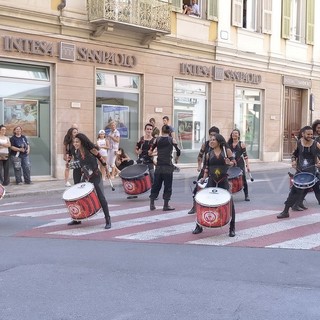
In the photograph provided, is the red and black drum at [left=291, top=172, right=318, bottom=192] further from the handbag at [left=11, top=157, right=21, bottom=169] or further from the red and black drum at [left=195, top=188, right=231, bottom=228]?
the handbag at [left=11, top=157, right=21, bottom=169]

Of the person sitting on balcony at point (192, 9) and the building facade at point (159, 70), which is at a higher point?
the person sitting on balcony at point (192, 9)

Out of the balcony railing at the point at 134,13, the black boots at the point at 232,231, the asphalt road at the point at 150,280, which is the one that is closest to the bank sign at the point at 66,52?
the balcony railing at the point at 134,13

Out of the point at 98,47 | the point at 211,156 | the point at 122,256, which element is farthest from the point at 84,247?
the point at 98,47

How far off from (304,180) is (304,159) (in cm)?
56

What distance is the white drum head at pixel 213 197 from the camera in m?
8.21

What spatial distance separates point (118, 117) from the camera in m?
20.3

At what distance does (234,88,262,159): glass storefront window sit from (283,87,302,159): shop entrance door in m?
2.13

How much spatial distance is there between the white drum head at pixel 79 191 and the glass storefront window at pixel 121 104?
10364 millimetres

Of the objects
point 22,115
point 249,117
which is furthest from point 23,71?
point 249,117

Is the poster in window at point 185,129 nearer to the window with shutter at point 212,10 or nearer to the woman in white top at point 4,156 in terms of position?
the window with shutter at point 212,10

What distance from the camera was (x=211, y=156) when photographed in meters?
8.91

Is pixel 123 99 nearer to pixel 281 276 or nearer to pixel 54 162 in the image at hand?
pixel 54 162

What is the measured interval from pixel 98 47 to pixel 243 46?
851cm

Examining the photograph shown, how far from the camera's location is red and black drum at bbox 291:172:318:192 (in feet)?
33.1
